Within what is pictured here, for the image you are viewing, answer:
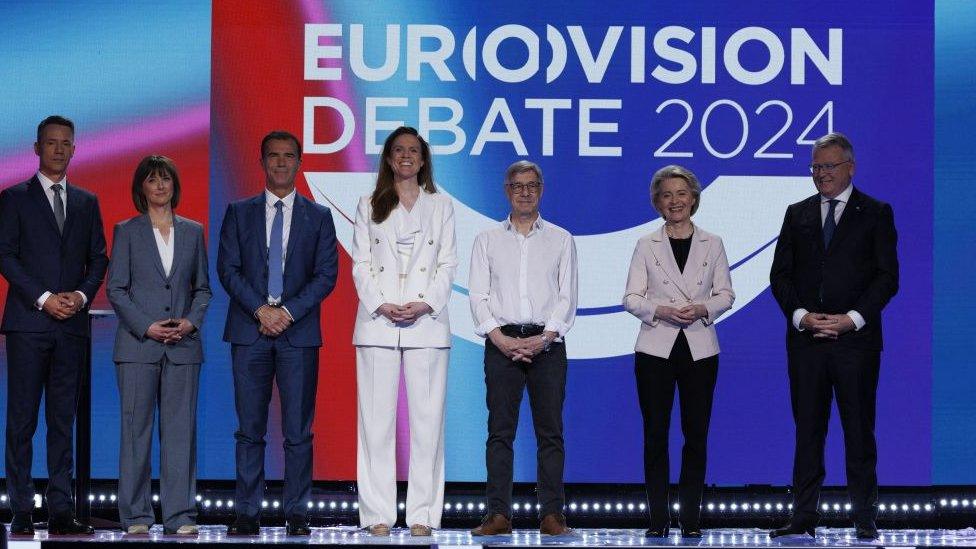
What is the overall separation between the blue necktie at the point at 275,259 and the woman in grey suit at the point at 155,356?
0.35 meters

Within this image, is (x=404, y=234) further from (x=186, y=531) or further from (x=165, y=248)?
(x=186, y=531)

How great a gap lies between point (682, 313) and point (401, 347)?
52.4 inches

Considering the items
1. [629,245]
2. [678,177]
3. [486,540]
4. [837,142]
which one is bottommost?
[486,540]

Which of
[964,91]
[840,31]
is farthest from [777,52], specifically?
[964,91]

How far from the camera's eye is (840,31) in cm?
702

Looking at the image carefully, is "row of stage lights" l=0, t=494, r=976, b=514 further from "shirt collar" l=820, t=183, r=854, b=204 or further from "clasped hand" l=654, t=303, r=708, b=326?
"shirt collar" l=820, t=183, r=854, b=204

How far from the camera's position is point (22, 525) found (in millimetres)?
5715

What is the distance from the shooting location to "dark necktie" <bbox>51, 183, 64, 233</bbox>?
19.6 ft

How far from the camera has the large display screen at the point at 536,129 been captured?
6973mm

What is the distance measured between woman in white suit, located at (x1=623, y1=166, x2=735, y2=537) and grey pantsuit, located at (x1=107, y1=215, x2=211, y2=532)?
7.02ft

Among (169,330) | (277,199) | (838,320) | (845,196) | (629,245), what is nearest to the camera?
(838,320)

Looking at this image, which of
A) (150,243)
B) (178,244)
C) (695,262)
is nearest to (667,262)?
(695,262)

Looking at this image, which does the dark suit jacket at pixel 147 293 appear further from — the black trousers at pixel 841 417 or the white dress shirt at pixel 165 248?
the black trousers at pixel 841 417

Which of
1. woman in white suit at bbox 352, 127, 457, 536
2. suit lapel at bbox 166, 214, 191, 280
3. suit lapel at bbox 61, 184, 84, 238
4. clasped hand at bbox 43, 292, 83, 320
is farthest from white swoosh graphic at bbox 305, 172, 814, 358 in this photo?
clasped hand at bbox 43, 292, 83, 320
